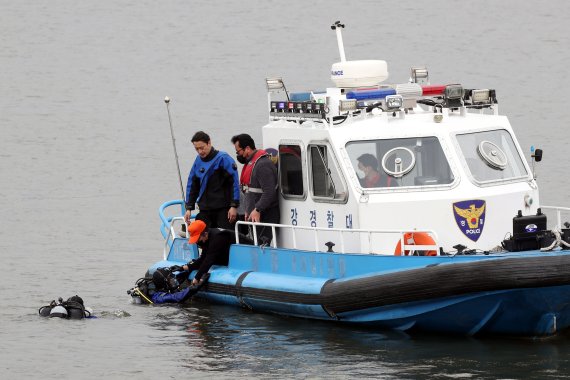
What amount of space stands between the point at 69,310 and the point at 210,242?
1.63m

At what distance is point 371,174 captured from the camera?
14.1 meters

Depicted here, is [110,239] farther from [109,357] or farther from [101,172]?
[109,357]

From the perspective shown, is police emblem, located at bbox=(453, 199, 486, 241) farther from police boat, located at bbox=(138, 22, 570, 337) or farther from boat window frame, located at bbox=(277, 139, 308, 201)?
boat window frame, located at bbox=(277, 139, 308, 201)

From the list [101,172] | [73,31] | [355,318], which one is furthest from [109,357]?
[73,31]

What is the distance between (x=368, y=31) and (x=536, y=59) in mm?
4348

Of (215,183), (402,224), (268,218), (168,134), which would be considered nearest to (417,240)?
(402,224)

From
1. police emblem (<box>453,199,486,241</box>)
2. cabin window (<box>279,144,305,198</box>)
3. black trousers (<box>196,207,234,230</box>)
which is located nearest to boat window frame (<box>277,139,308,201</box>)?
cabin window (<box>279,144,305,198</box>)

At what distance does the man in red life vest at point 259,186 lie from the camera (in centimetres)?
1485

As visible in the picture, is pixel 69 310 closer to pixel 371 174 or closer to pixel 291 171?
pixel 291 171

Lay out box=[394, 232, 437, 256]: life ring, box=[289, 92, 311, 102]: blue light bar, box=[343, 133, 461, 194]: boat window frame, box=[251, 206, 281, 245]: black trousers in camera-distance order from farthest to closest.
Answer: box=[289, 92, 311, 102]: blue light bar, box=[251, 206, 281, 245]: black trousers, box=[343, 133, 461, 194]: boat window frame, box=[394, 232, 437, 256]: life ring

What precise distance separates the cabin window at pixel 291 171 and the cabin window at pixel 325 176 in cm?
21

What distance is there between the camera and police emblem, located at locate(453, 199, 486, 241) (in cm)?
1374

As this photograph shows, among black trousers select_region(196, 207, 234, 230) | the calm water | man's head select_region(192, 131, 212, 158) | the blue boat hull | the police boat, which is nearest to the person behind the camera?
the blue boat hull

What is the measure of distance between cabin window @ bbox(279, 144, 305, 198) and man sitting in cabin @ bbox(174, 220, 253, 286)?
0.75 metres
